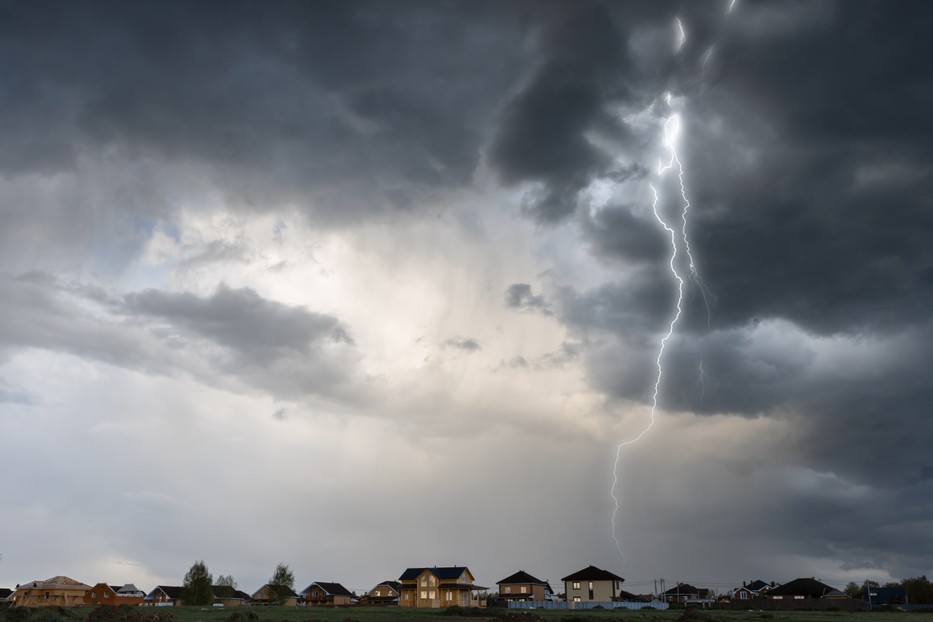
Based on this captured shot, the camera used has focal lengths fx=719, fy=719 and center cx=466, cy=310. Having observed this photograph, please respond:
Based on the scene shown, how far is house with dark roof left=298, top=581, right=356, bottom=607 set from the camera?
153125mm

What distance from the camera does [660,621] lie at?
2115 inches

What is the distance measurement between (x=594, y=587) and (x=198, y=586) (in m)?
70.7

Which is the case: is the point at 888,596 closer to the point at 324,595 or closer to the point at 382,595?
the point at 382,595

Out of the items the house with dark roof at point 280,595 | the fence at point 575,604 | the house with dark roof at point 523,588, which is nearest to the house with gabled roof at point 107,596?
the house with dark roof at point 280,595

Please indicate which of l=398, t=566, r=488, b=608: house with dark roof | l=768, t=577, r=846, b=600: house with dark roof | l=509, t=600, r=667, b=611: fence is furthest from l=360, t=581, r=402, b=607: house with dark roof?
l=768, t=577, r=846, b=600: house with dark roof

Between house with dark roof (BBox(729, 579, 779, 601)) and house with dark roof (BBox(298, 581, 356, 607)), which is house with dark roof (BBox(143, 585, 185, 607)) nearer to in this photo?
house with dark roof (BBox(298, 581, 356, 607))

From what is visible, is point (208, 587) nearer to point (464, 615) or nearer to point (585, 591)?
point (585, 591)

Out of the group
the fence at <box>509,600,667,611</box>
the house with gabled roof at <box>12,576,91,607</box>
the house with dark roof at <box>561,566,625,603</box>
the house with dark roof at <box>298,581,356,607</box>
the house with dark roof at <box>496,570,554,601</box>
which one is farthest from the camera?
the house with dark roof at <box>298,581,356,607</box>

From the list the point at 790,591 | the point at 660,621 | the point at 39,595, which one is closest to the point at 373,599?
the point at 39,595

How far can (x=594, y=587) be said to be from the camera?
400ft

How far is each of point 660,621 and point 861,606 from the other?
8235cm

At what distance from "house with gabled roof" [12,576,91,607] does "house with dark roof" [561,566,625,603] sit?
3894 inches

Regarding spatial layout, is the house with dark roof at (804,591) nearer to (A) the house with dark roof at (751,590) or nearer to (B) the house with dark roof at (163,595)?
(A) the house with dark roof at (751,590)

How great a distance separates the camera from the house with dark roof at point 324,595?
15312 cm
